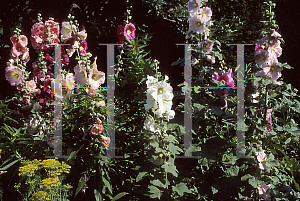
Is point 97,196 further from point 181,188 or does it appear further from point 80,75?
point 80,75

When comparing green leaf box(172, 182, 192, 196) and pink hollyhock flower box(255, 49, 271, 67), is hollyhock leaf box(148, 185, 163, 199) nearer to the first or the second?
green leaf box(172, 182, 192, 196)

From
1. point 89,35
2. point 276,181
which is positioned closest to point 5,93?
point 89,35

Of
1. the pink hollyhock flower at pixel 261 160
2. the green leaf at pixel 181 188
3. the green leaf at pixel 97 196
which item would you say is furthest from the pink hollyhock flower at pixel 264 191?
the green leaf at pixel 97 196

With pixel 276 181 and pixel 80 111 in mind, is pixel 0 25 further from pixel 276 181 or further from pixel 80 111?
pixel 276 181

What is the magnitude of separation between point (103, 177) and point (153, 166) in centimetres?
40

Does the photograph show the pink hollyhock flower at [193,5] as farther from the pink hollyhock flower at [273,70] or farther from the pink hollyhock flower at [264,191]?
the pink hollyhock flower at [264,191]

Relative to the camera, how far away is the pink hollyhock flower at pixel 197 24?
2248 millimetres

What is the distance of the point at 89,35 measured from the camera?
453cm

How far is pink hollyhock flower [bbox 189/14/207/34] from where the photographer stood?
2.25 m

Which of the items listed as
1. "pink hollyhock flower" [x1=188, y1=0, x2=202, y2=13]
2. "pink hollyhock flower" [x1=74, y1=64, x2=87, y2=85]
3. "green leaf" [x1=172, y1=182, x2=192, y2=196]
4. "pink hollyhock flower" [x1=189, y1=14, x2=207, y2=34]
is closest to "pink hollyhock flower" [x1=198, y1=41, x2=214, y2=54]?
"pink hollyhock flower" [x1=189, y1=14, x2=207, y2=34]

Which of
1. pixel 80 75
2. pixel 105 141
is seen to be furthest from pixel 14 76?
pixel 105 141

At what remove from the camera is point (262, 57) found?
217 cm

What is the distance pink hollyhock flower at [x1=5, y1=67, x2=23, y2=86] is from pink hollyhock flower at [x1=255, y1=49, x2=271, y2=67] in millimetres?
2019

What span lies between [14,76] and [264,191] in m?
2.33
